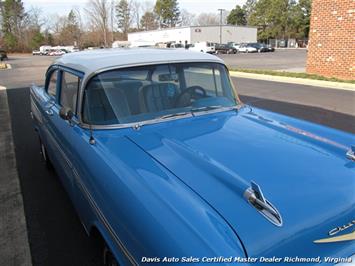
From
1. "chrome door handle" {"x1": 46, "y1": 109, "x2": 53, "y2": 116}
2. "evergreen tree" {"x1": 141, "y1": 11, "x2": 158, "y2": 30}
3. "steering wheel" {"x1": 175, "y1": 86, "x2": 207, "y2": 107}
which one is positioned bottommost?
"chrome door handle" {"x1": 46, "y1": 109, "x2": 53, "y2": 116}

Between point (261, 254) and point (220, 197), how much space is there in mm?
383

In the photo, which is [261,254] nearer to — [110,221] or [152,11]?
A: [110,221]

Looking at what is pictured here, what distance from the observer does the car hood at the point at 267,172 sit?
1.46m

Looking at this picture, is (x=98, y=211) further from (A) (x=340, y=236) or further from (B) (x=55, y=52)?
(B) (x=55, y=52)

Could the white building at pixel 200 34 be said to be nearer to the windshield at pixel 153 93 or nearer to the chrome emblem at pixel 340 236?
the windshield at pixel 153 93

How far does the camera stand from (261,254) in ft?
4.42

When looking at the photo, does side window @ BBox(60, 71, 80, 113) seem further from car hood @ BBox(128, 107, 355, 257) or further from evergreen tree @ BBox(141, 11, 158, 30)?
evergreen tree @ BBox(141, 11, 158, 30)

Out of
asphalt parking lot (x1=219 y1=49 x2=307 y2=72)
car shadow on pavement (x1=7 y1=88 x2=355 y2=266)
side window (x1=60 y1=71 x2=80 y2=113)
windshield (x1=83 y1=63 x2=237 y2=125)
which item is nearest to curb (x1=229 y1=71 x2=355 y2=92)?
asphalt parking lot (x1=219 y1=49 x2=307 y2=72)

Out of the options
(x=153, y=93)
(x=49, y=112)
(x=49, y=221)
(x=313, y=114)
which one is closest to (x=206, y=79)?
(x=153, y=93)

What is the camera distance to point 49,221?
3523mm

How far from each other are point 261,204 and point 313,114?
22.3 ft

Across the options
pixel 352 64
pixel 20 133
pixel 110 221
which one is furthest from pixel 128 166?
pixel 352 64

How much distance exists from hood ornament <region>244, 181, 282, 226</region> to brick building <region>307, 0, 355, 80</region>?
13.9 meters

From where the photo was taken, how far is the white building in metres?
65.6
